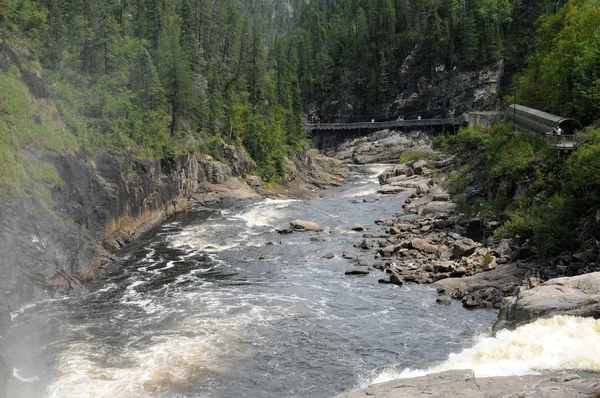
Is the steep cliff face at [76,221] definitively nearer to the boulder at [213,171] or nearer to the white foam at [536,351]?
the boulder at [213,171]

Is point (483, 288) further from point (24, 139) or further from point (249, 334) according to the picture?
point (24, 139)

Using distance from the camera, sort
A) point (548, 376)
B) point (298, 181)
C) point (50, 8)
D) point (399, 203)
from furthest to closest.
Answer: point (298, 181), point (399, 203), point (50, 8), point (548, 376)

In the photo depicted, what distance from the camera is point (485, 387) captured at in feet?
49.4

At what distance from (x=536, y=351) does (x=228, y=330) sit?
43.5 ft

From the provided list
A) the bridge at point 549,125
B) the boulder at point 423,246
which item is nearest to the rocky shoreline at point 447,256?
the boulder at point 423,246

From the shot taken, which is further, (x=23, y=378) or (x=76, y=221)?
(x=76, y=221)

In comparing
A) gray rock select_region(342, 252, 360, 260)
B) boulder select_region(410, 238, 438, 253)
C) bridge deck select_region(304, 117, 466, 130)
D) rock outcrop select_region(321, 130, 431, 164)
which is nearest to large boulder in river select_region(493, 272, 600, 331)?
boulder select_region(410, 238, 438, 253)

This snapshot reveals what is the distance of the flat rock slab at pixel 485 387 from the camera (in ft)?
46.2

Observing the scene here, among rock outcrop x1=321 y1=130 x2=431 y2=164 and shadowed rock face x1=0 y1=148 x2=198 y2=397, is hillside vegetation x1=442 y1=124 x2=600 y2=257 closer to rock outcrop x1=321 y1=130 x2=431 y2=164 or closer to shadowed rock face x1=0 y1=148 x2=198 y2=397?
shadowed rock face x1=0 y1=148 x2=198 y2=397

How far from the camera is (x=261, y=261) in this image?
125 ft

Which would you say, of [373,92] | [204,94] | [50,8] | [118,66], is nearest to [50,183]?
[118,66]

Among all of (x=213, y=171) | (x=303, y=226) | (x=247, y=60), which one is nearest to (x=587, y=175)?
(x=303, y=226)

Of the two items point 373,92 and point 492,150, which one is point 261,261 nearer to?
point 492,150

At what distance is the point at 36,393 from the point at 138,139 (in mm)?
34483
